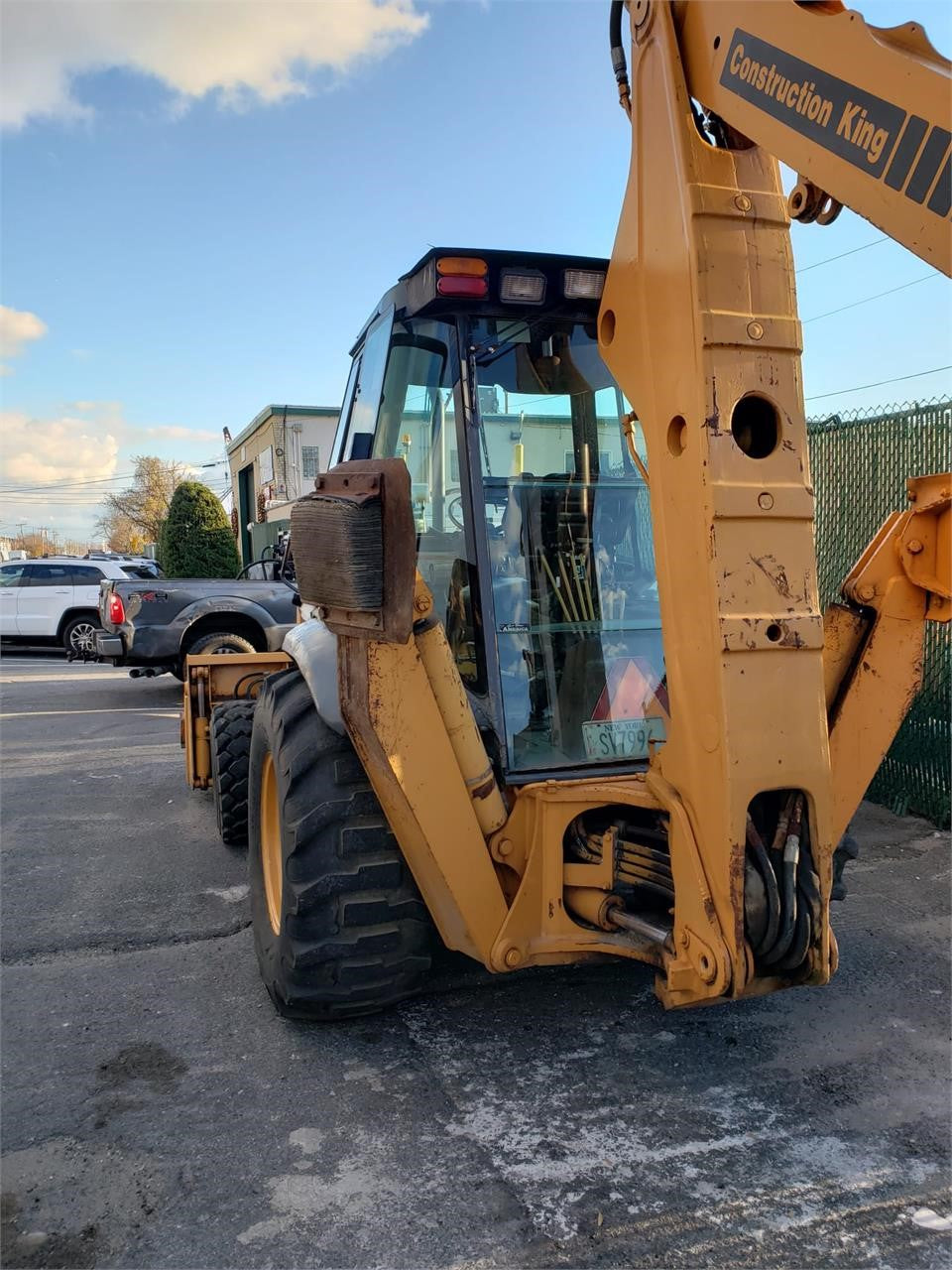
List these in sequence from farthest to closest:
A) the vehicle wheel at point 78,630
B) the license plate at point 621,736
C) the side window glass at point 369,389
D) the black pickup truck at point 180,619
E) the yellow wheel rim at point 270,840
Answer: the vehicle wheel at point 78,630
the black pickup truck at point 180,619
the yellow wheel rim at point 270,840
the side window glass at point 369,389
the license plate at point 621,736

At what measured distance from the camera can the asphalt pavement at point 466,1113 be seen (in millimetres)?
2279

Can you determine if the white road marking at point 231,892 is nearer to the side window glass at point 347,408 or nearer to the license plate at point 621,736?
the side window glass at point 347,408

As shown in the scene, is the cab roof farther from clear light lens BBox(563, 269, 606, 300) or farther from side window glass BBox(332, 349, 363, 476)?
side window glass BBox(332, 349, 363, 476)

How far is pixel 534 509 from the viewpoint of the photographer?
3195mm

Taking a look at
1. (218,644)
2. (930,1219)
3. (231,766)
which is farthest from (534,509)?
(218,644)

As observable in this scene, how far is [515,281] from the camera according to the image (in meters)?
3.01

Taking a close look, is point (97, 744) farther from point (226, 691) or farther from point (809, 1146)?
point (809, 1146)

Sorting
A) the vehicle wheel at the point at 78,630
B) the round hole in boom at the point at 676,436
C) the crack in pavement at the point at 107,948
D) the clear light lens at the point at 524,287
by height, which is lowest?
the crack in pavement at the point at 107,948

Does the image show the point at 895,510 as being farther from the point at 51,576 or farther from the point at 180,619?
the point at 51,576

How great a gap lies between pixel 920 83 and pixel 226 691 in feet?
16.4

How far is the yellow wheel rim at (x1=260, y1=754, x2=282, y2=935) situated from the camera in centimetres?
362

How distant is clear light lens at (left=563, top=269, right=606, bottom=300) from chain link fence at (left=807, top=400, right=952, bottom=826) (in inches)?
128

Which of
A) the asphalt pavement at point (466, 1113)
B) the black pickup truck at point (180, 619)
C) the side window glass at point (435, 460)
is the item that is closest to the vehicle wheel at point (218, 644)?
the black pickup truck at point (180, 619)

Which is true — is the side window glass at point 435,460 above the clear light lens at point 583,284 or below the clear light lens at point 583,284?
below
